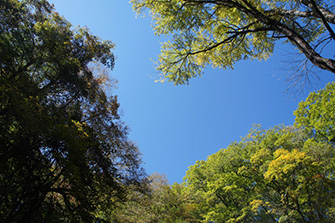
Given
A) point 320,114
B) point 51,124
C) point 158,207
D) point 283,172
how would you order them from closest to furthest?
point 51,124
point 283,172
point 320,114
point 158,207

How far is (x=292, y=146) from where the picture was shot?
12.5 metres

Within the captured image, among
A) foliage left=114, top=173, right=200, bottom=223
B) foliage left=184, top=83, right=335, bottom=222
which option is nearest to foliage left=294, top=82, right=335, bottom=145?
foliage left=184, top=83, right=335, bottom=222

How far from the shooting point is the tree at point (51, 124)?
5195 millimetres

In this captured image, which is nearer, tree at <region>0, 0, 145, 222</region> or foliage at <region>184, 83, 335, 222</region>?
tree at <region>0, 0, 145, 222</region>

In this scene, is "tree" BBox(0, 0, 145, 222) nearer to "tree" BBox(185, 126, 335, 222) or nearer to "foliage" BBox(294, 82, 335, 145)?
"tree" BBox(185, 126, 335, 222)

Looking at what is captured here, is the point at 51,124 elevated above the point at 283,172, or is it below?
below

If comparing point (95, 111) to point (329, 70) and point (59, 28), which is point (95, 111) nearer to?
point (59, 28)

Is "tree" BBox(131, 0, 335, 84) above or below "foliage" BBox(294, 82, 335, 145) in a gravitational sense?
below

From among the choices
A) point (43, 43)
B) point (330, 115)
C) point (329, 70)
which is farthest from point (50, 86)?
point (330, 115)

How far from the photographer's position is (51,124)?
5.09 m

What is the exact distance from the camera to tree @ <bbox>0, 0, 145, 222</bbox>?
520cm

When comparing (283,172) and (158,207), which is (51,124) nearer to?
(283,172)

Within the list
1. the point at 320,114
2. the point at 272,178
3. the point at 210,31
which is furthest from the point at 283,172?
the point at 210,31

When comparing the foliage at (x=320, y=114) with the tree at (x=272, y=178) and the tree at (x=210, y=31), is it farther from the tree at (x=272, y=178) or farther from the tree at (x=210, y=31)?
the tree at (x=210, y=31)
